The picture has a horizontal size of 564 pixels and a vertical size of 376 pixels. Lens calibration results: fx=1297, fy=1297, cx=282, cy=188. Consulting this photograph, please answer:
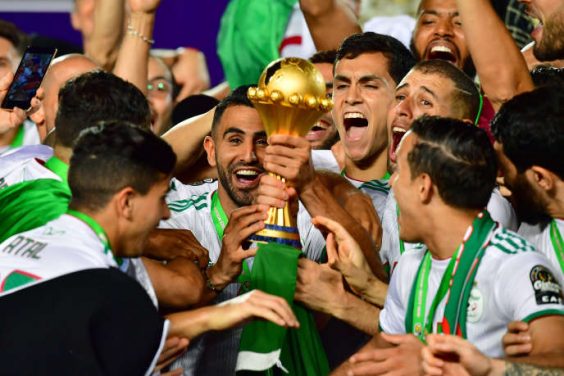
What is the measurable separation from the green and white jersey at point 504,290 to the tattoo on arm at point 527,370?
168mm

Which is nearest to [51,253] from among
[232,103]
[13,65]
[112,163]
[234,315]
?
[112,163]

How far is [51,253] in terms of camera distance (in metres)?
4.04

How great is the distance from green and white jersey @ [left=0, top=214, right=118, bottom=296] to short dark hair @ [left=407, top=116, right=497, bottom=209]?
1140 mm

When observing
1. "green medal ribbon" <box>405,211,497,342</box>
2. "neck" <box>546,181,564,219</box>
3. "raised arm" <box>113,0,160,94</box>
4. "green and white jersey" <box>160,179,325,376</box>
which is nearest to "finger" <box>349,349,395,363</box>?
"green medal ribbon" <box>405,211,497,342</box>

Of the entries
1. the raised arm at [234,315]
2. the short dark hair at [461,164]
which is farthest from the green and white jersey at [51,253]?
the short dark hair at [461,164]

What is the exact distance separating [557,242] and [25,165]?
2.02m

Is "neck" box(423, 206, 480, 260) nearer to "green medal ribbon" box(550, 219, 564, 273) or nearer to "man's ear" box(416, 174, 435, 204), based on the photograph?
"man's ear" box(416, 174, 435, 204)

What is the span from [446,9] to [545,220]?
2.06 m

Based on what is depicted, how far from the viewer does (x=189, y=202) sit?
5590 mm

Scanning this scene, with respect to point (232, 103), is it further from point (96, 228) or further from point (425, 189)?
point (96, 228)

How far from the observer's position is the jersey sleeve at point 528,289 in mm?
4121

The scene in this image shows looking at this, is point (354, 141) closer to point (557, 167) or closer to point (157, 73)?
point (557, 167)

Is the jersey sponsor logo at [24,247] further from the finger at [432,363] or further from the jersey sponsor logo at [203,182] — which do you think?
the jersey sponsor logo at [203,182]

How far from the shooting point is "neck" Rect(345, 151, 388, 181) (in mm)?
5895
